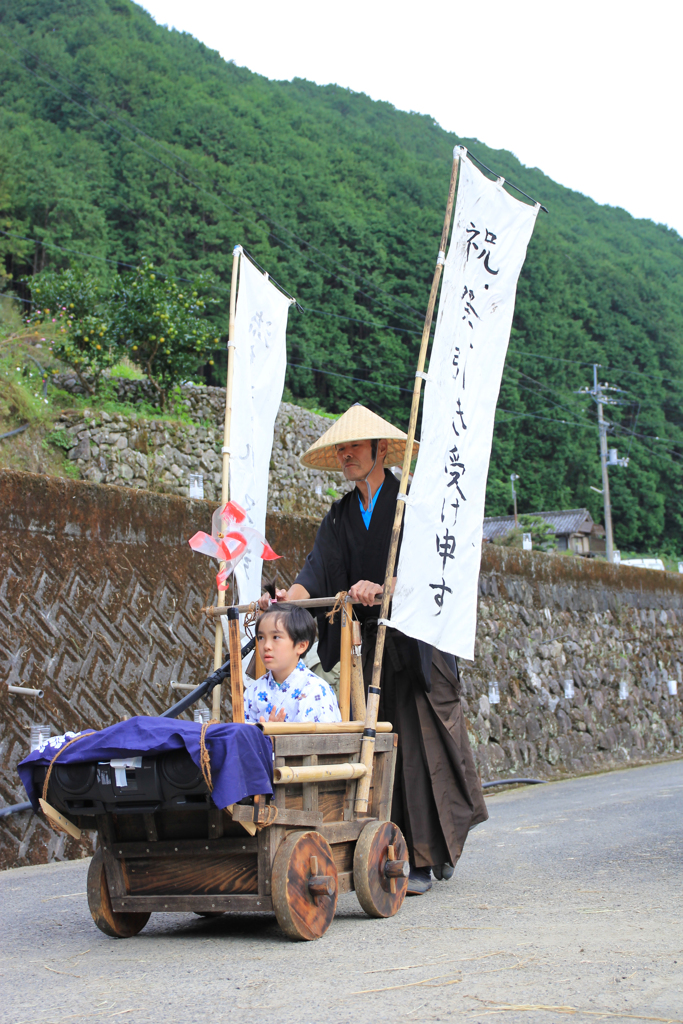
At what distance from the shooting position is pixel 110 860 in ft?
9.48

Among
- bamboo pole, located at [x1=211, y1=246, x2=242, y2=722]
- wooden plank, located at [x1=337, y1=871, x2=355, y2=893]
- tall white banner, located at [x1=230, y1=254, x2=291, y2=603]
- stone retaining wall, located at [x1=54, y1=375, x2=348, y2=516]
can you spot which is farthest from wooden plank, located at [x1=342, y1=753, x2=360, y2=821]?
stone retaining wall, located at [x1=54, y1=375, x2=348, y2=516]

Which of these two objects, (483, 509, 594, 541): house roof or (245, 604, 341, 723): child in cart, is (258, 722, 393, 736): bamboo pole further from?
(483, 509, 594, 541): house roof

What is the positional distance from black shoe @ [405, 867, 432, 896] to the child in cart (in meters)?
0.87

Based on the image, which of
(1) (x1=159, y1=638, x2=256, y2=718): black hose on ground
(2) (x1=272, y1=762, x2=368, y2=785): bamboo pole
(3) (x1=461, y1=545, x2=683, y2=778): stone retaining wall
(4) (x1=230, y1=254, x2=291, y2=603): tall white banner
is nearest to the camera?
(2) (x1=272, y1=762, x2=368, y2=785): bamboo pole

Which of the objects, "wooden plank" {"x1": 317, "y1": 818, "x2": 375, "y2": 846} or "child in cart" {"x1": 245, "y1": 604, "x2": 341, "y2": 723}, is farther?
"child in cart" {"x1": 245, "y1": 604, "x2": 341, "y2": 723}

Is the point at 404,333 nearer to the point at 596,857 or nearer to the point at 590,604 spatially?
the point at 590,604

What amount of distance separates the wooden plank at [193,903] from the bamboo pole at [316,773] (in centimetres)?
34

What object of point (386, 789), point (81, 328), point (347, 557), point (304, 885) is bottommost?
point (304, 885)

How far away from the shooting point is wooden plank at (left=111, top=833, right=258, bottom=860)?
277 centimetres

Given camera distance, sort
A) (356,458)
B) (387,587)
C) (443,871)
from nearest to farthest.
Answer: (387,587) → (443,871) → (356,458)

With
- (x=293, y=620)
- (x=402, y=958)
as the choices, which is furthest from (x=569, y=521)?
(x=402, y=958)

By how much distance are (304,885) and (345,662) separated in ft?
3.14

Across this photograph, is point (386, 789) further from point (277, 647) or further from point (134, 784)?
point (134, 784)

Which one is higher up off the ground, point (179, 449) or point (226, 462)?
point (179, 449)
